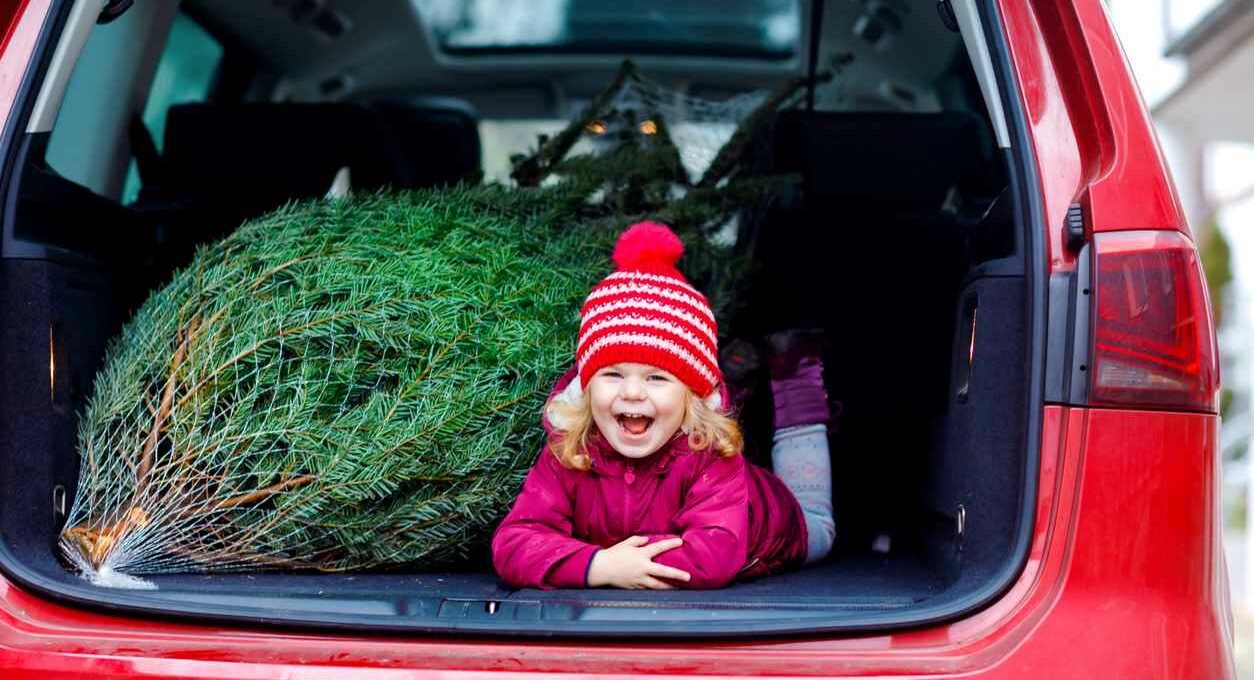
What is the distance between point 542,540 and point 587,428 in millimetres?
195

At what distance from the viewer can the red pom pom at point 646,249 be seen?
1884 mm

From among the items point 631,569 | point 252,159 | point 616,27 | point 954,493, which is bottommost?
point 631,569

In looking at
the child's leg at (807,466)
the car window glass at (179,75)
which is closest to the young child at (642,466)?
the child's leg at (807,466)

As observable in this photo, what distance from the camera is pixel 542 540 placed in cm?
175

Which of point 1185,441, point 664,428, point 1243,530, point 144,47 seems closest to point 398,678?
point 664,428

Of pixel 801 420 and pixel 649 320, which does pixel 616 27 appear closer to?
pixel 801 420

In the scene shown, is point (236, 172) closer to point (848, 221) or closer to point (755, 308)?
point (755, 308)

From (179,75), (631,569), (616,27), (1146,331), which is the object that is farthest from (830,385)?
(179,75)

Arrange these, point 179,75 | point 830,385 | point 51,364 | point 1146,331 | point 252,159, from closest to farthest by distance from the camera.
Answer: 1. point 1146,331
2. point 51,364
3. point 830,385
4. point 252,159
5. point 179,75

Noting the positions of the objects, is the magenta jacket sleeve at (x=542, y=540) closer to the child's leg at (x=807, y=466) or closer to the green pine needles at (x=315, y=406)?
the green pine needles at (x=315, y=406)

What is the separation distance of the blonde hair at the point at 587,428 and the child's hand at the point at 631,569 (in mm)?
166

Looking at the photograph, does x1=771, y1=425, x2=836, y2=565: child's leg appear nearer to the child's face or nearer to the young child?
the young child

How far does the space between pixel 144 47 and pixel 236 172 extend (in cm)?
36

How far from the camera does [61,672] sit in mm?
1372
